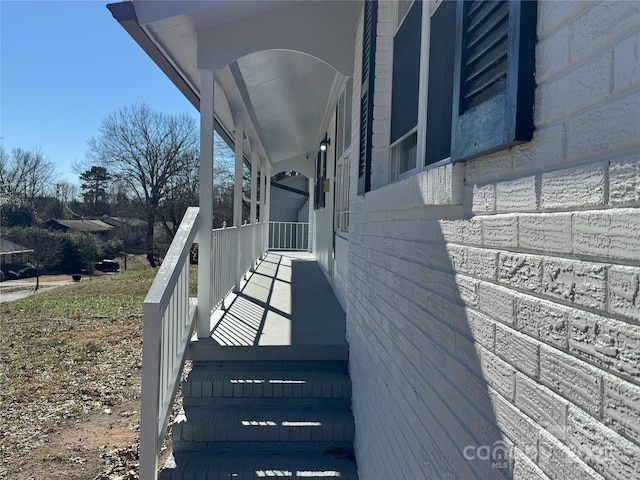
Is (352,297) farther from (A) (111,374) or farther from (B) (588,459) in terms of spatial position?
(A) (111,374)

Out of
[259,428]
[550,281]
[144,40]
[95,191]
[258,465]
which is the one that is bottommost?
[258,465]

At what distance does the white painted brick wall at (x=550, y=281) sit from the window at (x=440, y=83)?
394 mm

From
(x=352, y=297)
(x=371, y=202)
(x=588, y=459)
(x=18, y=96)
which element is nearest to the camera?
(x=588, y=459)

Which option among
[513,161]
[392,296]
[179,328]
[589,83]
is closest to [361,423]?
[392,296]

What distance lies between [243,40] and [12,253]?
Result: 32.4 metres

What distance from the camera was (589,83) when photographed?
915mm

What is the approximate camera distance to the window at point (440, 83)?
6.86ft

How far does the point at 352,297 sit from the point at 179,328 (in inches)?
55.1

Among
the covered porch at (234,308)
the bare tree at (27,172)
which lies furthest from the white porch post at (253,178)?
the bare tree at (27,172)

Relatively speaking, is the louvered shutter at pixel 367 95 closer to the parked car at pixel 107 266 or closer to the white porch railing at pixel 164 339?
the white porch railing at pixel 164 339

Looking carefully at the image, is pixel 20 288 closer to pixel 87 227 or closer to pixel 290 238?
pixel 87 227

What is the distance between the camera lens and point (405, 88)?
292 cm

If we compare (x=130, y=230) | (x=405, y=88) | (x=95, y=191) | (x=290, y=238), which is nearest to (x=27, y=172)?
(x=95, y=191)

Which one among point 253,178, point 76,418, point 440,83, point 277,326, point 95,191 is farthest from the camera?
point 95,191
